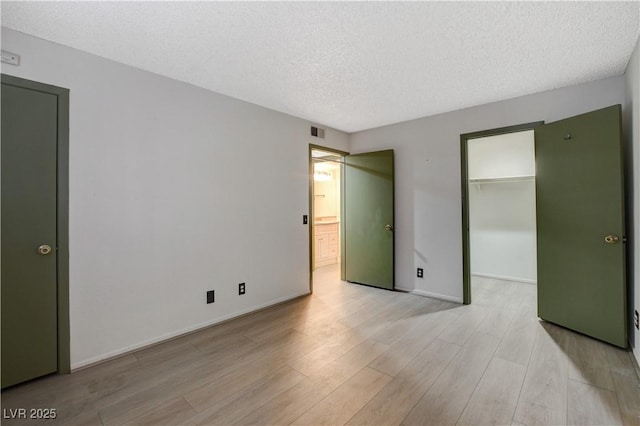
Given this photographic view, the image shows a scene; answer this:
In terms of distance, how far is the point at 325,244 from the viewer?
232 inches

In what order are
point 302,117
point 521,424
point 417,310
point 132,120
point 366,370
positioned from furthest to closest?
point 302,117 → point 417,310 → point 132,120 → point 366,370 → point 521,424

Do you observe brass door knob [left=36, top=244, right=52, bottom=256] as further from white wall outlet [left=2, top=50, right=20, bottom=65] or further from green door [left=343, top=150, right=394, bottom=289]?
green door [left=343, top=150, right=394, bottom=289]

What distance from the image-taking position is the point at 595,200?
2488 millimetres

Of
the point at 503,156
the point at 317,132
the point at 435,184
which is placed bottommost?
the point at 435,184

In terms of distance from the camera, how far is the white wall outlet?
188 cm

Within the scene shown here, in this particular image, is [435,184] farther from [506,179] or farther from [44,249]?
[44,249]

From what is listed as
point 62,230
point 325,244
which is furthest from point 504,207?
point 62,230

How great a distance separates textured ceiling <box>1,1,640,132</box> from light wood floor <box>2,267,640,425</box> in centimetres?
246

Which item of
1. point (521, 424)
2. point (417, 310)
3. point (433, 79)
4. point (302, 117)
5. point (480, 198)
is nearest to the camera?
point (521, 424)

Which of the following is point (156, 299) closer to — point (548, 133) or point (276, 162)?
point (276, 162)

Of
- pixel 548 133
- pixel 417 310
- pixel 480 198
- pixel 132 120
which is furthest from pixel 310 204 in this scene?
pixel 480 198

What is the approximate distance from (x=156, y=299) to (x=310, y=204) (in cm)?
215

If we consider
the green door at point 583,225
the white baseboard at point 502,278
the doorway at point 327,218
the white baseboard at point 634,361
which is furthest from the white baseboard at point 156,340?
the white baseboard at point 502,278

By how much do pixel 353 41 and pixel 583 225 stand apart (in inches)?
104
